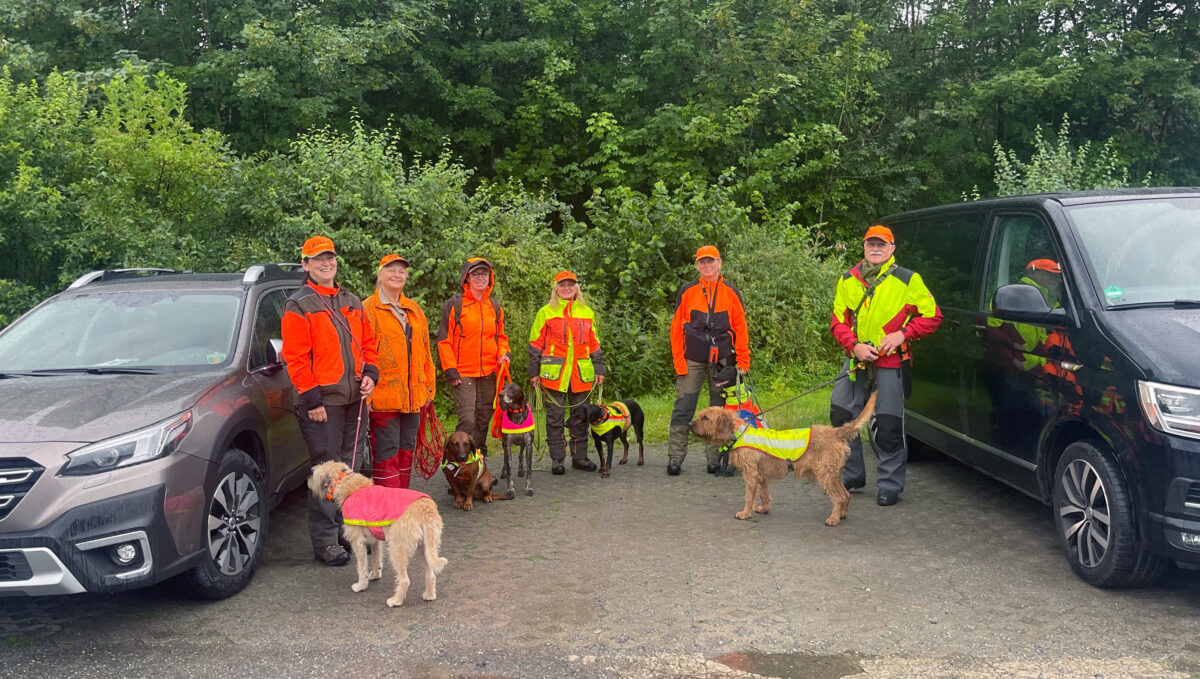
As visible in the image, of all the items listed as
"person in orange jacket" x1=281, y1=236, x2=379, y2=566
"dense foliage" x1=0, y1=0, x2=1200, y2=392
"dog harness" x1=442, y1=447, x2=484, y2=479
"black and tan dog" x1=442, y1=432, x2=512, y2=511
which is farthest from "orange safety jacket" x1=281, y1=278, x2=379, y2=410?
"dense foliage" x1=0, y1=0, x2=1200, y2=392

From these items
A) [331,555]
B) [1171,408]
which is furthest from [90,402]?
[1171,408]

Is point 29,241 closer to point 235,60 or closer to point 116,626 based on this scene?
point 116,626

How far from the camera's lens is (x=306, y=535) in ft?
22.1

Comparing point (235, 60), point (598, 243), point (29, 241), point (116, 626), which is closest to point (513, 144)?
point (235, 60)

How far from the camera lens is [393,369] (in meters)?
6.54

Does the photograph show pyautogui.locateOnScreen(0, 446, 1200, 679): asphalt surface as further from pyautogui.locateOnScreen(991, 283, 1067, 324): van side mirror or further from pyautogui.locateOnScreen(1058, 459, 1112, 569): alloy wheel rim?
pyautogui.locateOnScreen(991, 283, 1067, 324): van side mirror

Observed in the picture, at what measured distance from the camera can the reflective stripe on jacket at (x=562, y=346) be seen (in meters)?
8.52

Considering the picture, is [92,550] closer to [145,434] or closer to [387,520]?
[145,434]

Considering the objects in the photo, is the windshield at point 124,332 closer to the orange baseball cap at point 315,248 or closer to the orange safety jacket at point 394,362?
the orange baseball cap at point 315,248

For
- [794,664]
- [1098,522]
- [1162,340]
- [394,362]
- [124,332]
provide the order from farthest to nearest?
[394,362], [124,332], [1098,522], [1162,340], [794,664]

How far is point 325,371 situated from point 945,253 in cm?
507

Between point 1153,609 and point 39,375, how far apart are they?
6626mm

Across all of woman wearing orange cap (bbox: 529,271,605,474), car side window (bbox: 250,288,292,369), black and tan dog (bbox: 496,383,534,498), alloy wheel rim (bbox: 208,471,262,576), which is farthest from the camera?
woman wearing orange cap (bbox: 529,271,605,474)

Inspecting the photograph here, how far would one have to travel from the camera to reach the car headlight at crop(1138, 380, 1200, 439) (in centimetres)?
465
